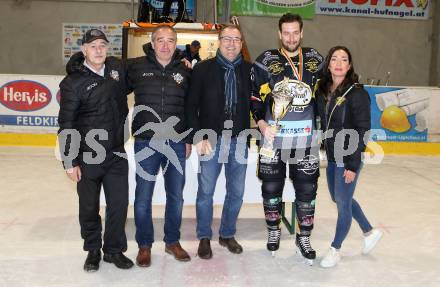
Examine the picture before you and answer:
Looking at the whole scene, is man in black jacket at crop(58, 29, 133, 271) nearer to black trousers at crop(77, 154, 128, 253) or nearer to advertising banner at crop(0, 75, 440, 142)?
black trousers at crop(77, 154, 128, 253)

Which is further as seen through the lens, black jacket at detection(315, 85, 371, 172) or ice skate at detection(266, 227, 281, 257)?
ice skate at detection(266, 227, 281, 257)

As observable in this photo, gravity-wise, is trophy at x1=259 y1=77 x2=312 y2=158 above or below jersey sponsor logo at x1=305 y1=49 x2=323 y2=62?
below

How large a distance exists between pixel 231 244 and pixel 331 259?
0.73 meters

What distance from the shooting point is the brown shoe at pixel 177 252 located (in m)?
3.69

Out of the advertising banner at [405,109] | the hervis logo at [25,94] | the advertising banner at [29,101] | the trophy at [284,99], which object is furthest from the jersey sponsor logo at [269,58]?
the hervis logo at [25,94]

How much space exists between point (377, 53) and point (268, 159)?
30.8 ft

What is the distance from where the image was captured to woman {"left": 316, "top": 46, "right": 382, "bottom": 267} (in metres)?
3.38

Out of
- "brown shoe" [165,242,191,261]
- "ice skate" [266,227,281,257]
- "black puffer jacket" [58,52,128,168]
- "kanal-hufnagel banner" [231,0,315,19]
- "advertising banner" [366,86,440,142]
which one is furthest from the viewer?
"kanal-hufnagel banner" [231,0,315,19]

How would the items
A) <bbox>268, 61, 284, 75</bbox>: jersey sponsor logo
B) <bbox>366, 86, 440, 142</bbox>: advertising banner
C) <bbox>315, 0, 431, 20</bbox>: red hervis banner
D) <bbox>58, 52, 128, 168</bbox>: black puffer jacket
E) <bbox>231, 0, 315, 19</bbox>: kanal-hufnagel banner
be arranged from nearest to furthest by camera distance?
<bbox>58, 52, 128, 168</bbox>: black puffer jacket
<bbox>268, 61, 284, 75</bbox>: jersey sponsor logo
<bbox>366, 86, 440, 142</bbox>: advertising banner
<bbox>231, 0, 315, 19</bbox>: kanal-hufnagel banner
<bbox>315, 0, 431, 20</bbox>: red hervis banner

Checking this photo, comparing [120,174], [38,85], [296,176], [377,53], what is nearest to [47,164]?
[38,85]

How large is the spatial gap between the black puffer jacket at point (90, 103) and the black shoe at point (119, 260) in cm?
69

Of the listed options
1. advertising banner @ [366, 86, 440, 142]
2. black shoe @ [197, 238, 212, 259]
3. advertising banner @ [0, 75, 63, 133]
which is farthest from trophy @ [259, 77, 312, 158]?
advertising banner @ [0, 75, 63, 133]

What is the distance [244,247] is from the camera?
406 cm

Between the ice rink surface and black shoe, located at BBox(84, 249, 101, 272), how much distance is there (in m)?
0.04
